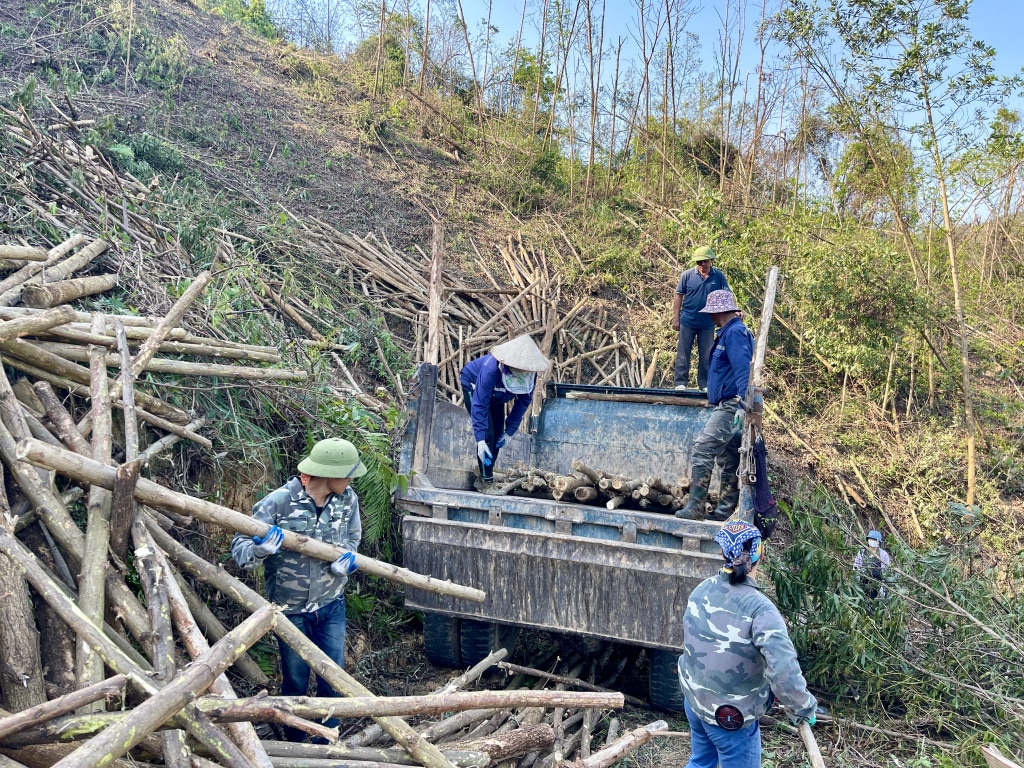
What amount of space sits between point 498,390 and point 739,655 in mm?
3048

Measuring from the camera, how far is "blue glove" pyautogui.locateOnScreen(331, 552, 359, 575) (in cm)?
411

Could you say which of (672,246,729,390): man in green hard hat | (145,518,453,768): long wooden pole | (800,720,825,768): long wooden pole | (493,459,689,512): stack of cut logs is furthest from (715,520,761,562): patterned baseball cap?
(672,246,729,390): man in green hard hat

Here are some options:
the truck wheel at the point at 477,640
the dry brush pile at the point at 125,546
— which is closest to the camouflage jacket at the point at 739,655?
the dry brush pile at the point at 125,546

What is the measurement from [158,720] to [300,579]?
4.59 feet

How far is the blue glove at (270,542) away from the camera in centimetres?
388

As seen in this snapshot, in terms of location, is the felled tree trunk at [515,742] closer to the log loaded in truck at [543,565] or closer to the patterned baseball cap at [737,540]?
the log loaded in truck at [543,565]

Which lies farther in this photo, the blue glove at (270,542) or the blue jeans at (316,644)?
the blue jeans at (316,644)

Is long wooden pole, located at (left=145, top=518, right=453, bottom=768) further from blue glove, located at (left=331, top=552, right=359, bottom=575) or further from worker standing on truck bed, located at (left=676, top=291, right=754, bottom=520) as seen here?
worker standing on truck bed, located at (left=676, top=291, right=754, bottom=520)

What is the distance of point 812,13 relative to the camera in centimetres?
1102

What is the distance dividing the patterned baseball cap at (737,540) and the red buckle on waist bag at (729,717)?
26.5 inches

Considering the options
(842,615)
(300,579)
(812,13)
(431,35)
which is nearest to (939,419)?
(812,13)

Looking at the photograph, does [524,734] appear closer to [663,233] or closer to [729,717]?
[729,717]

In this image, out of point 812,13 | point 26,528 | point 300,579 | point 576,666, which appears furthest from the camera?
point 812,13

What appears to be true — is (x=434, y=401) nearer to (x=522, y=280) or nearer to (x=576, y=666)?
(x=576, y=666)
